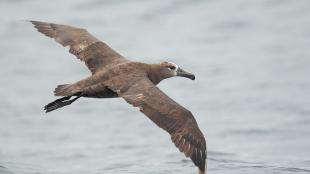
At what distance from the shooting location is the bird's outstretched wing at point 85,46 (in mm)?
14148

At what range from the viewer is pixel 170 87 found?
70.4 ft

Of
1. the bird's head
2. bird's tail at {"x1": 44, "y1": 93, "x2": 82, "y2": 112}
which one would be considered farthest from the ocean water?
bird's tail at {"x1": 44, "y1": 93, "x2": 82, "y2": 112}

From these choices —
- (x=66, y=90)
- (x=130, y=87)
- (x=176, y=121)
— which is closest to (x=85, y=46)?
(x=66, y=90)

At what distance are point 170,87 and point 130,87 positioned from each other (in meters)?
8.67

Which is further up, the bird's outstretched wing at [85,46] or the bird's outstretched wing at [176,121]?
the bird's outstretched wing at [85,46]

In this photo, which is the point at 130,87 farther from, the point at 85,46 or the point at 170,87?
the point at 170,87

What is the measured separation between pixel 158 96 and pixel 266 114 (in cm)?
749

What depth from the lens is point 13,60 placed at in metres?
22.9

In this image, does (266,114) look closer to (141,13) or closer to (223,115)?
(223,115)

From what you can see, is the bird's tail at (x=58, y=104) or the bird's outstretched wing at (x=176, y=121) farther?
the bird's tail at (x=58, y=104)

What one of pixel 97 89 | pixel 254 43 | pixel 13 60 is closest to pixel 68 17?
pixel 13 60

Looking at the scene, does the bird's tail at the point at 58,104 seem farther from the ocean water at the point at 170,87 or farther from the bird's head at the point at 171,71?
the ocean water at the point at 170,87

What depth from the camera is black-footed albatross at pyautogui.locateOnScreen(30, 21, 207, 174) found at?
1203cm

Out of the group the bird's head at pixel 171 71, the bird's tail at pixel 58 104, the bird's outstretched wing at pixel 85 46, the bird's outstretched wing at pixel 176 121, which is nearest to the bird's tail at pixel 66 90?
the bird's tail at pixel 58 104
